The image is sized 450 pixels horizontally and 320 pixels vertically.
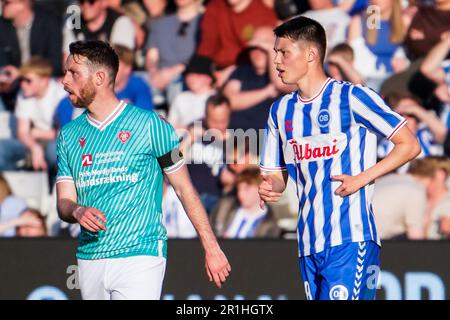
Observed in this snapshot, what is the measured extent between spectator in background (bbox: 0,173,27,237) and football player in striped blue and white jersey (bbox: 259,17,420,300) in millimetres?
3879

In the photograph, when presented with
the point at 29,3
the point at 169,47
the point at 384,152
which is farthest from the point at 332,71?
the point at 29,3

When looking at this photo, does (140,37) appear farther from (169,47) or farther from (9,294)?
(9,294)

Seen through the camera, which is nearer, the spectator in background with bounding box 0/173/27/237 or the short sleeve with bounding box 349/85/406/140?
the short sleeve with bounding box 349/85/406/140

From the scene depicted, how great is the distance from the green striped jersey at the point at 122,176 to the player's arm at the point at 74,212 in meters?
0.04

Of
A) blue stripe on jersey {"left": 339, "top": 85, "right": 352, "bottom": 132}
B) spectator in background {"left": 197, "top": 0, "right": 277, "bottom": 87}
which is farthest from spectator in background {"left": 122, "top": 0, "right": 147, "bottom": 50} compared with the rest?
blue stripe on jersey {"left": 339, "top": 85, "right": 352, "bottom": 132}

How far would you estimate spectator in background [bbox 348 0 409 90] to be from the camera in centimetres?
935

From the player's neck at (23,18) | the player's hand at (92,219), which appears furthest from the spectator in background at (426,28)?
the player's hand at (92,219)

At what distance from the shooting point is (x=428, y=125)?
9.12 metres

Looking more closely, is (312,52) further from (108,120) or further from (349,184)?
(108,120)

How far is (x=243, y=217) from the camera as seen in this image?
30.0ft

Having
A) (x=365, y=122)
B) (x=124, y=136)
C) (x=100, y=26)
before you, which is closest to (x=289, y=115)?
(x=365, y=122)

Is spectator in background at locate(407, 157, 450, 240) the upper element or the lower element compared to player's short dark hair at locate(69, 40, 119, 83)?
lower

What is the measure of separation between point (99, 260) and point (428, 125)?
4.20 m

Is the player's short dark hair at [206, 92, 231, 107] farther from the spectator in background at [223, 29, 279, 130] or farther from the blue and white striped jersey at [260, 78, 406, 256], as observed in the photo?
the blue and white striped jersey at [260, 78, 406, 256]
